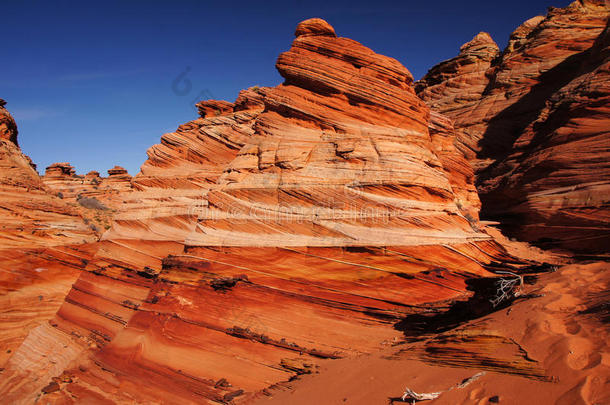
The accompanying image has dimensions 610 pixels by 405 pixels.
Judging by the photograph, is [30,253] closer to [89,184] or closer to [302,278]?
[302,278]

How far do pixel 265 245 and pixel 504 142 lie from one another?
22523mm

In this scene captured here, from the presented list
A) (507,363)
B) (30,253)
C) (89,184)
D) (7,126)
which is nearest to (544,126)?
(507,363)

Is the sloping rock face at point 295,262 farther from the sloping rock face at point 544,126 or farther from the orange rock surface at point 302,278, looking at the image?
the sloping rock face at point 544,126

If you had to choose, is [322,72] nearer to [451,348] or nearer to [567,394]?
[451,348]

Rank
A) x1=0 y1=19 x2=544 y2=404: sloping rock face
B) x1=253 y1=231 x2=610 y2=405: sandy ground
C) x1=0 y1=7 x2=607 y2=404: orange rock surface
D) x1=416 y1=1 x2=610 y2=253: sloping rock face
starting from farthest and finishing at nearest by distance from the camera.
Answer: x1=416 y1=1 x2=610 y2=253: sloping rock face, x1=0 y1=19 x2=544 y2=404: sloping rock face, x1=0 y1=7 x2=607 y2=404: orange rock surface, x1=253 y1=231 x2=610 y2=405: sandy ground

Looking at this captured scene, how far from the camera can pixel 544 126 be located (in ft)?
55.4

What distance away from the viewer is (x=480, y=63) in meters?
32.9

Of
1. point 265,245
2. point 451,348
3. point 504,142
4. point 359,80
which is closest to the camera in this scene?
point 451,348

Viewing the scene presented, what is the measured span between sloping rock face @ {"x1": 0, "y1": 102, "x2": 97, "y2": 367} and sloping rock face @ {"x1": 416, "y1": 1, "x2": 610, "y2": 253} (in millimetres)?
17930

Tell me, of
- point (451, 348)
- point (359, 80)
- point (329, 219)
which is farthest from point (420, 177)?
point (451, 348)

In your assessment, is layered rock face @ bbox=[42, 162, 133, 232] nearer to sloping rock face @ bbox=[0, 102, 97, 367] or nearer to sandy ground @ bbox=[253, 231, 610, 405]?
sloping rock face @ bbox=[0, 102, 97, 367]

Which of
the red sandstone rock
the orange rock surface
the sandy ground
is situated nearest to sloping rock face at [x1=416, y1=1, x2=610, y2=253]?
the orange rock surface

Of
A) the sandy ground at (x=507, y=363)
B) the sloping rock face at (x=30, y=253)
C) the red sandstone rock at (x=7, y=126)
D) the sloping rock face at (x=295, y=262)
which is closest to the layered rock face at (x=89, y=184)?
the red sandstone rock at (x=7, y=126)

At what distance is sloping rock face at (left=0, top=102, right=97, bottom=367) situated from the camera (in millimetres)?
11609
